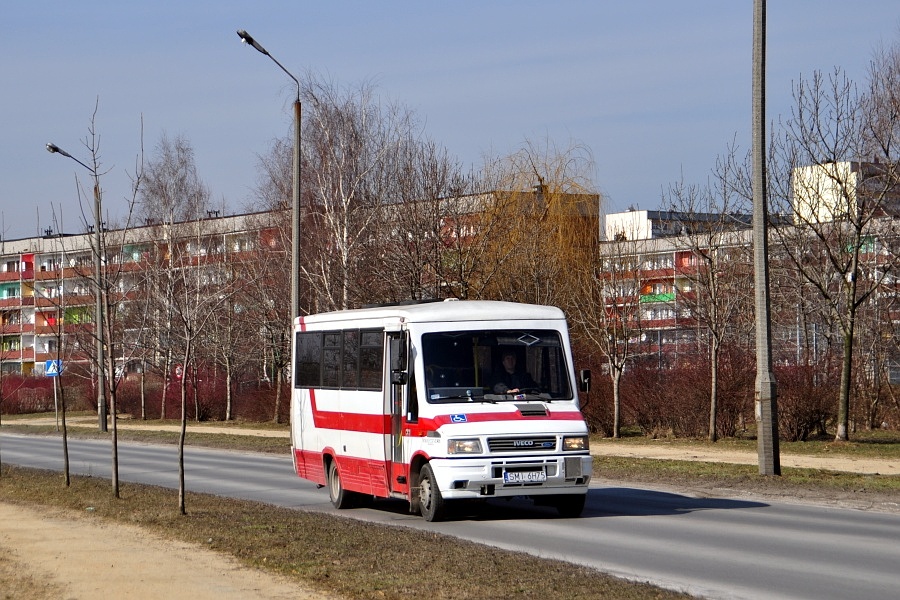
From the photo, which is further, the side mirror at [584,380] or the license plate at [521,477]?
the side mirror at [584,380]

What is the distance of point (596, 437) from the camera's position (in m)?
37.3

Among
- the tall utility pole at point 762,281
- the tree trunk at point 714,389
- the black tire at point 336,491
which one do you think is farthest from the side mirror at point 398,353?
the tree trunk at point 714,389

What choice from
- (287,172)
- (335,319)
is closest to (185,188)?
(287,172)

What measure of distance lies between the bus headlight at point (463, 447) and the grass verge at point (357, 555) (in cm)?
139

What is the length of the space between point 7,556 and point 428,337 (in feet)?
20.5

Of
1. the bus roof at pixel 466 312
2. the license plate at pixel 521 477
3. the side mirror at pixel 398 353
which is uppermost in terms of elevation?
the bus roof at pixel 466 312

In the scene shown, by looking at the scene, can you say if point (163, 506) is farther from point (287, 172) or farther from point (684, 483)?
point (287, 172)

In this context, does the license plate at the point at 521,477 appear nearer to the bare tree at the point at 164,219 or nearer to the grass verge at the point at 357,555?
the grass verge at the point at 357,555

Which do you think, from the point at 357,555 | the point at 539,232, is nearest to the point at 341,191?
the point at 539,232

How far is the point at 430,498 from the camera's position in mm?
16312

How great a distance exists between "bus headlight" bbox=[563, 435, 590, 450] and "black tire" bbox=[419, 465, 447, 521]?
1.71 metres

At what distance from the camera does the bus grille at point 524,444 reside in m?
15.9

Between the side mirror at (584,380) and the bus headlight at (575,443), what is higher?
the side mirror at (584,380)

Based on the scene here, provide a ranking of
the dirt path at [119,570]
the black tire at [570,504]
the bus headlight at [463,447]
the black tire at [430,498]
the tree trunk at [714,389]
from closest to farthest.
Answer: the dirt path at [119,570] → the bus headlight at [463,447] → the black tire at [430,498] → the black tire at [570,504] → the tree trunk at [714,389]
